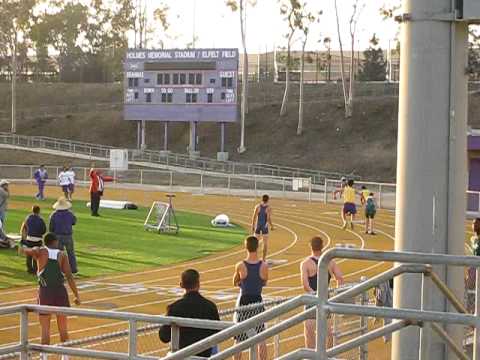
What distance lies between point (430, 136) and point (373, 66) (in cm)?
9130

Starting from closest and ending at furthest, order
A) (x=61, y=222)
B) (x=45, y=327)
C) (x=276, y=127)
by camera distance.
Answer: (x=45, y=327) < (x=61, y=222) < (x=276, y=127)

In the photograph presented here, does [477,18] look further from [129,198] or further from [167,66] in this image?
[167,66]

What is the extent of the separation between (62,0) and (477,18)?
116 metres

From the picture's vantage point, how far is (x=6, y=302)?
17938mm

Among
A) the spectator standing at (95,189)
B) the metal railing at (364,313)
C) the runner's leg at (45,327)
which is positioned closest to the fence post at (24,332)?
the runner's leg at (45,327)

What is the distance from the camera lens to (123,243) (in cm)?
2767

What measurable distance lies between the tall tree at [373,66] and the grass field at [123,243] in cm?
6144

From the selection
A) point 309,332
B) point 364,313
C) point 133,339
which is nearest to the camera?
point 364,313

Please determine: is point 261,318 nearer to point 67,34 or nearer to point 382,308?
point 382,308

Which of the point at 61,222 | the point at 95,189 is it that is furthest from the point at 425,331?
the point at 95,189

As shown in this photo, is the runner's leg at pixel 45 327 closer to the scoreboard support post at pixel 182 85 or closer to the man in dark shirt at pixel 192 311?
the man in dark shirt at pixel 192 311

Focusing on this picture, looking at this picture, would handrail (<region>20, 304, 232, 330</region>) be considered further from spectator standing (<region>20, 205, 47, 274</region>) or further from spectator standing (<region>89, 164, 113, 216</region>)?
spectator standing (<region>89, 164, 113, 216</region>)

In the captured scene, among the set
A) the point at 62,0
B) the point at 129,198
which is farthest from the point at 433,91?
the point at 62,0

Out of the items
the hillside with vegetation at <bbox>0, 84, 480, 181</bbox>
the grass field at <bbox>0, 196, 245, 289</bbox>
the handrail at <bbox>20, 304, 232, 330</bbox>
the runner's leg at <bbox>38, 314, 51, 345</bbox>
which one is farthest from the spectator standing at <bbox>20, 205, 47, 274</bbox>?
the hillside with vegetation at <bbox>0, 84, 480, 181</bbox>
